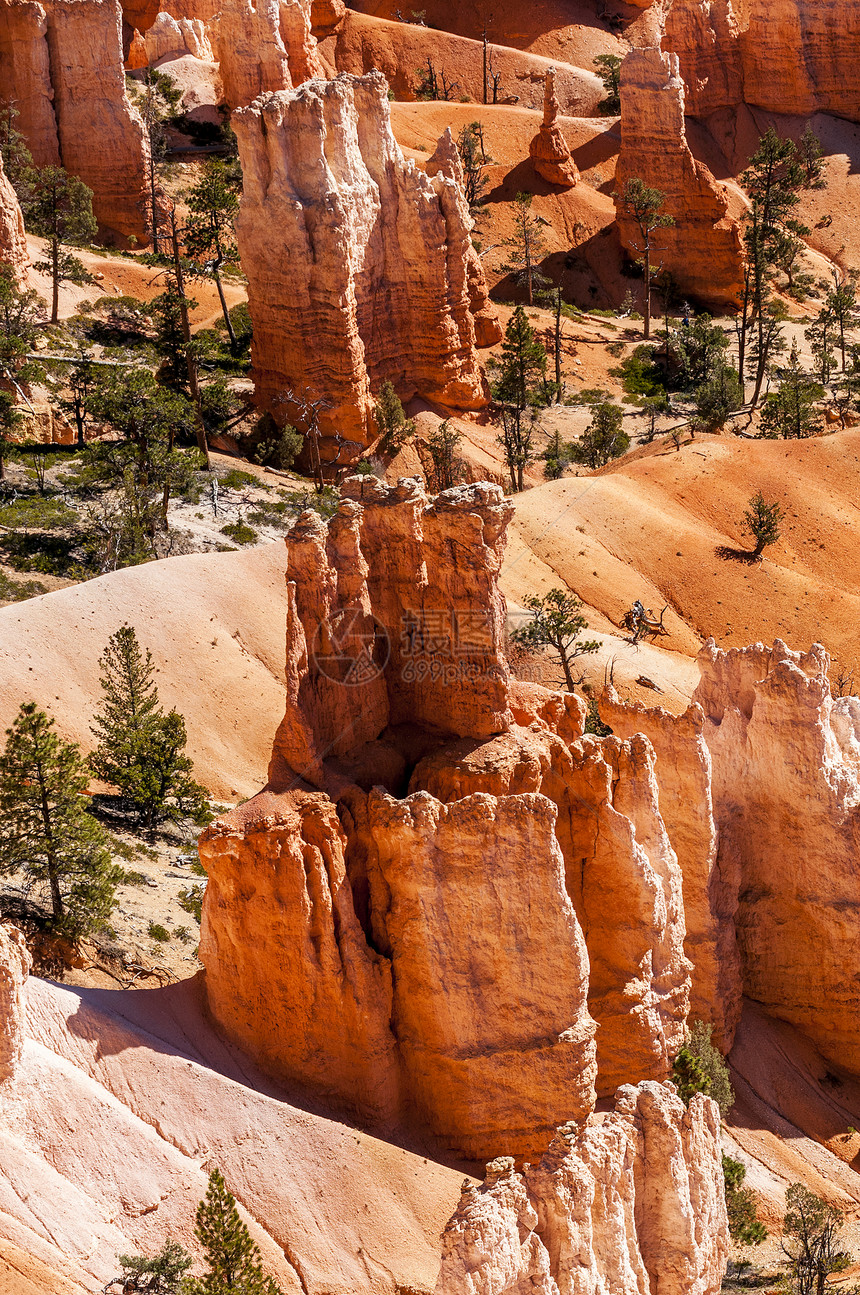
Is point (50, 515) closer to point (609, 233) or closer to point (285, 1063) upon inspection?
point (285, 1063)

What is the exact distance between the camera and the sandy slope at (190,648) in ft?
128

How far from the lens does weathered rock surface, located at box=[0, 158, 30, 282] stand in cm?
6103

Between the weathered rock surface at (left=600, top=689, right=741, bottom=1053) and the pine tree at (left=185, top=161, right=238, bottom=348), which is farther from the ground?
the pine tree at (left=185, top=161, right=238, bottom=348)

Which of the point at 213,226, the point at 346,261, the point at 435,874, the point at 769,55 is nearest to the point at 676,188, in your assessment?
the point at 769,55

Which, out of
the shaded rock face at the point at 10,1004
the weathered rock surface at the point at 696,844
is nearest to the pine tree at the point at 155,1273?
the shaded rock face at the point at 10,1004

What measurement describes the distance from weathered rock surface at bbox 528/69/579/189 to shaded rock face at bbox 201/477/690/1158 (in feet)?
232

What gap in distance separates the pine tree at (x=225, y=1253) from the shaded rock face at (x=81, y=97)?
208 ft

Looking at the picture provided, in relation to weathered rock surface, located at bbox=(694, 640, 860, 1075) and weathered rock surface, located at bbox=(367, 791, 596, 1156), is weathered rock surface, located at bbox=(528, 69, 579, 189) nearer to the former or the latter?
weathered rock surface, located at bbox=(694, 640, 860, 1075)

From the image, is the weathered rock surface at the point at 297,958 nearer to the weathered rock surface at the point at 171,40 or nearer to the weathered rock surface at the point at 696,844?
the weathered rock surface at the point at 696,844

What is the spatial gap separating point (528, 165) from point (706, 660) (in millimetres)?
67462

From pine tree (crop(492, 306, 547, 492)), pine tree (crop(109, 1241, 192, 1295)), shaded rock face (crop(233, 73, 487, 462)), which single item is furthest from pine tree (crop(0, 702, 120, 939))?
pine tree (crop(492, 306, 547, 492))

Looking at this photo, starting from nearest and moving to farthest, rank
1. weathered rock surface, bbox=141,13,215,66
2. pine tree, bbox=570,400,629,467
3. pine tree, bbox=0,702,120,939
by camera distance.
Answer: pine tree, bbox=0,702,120,939 → pine tree, bbox=570,400,629,467 → weathered rock surface, bbox=141,13,215,66

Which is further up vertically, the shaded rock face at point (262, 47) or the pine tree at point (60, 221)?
the shaded rock face at point (262, 47)

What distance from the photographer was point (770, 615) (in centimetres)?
5459
